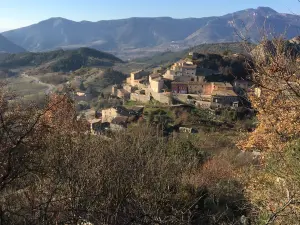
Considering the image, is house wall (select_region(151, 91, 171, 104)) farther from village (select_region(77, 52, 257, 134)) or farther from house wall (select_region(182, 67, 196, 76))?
house wall (select_region(182, 67, 196, 76))

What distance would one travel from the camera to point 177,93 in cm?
4572

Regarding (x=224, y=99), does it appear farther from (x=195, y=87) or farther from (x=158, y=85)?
→ (x=158, y=85)

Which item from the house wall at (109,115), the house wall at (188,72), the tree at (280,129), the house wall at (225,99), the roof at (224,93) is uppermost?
the tree at (280,129)

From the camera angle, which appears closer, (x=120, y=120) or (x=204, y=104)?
(x=120, y=120)

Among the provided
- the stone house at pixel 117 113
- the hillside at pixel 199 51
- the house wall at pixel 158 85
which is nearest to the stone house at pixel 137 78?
the house wall at pixel 158 85

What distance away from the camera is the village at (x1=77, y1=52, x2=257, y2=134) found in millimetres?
40000

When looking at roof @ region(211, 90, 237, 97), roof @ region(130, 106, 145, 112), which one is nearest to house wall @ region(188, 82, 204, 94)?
roof @ region(211, 90, 237, 97)

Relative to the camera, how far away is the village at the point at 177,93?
1575 inches

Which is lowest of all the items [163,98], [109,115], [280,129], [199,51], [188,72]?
[109,115]

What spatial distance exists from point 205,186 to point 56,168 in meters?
4.95

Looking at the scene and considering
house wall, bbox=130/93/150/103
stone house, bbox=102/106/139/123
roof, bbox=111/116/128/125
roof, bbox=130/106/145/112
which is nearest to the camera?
roof, bbox=111/116/128/125

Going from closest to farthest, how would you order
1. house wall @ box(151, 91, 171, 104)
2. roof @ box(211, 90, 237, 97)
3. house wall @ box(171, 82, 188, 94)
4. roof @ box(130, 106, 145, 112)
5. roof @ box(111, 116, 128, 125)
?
roof @ box(111, 116, 128, 125)
roof @ box(130, 106, 145, 112)
roof @ box(211, 90, 237, 97)
house wall @ box(151, 91, 171, 104)
house wall @ box(171, 82, 188, 94)

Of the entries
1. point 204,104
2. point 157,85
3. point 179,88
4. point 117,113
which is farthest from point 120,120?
point 179,88

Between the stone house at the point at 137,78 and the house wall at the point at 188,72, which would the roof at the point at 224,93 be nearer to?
the house wall at the point at 188,72
